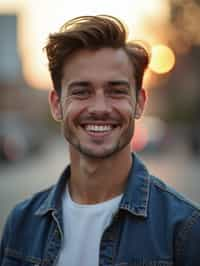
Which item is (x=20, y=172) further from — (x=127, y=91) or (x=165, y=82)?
(x=165, y=82)

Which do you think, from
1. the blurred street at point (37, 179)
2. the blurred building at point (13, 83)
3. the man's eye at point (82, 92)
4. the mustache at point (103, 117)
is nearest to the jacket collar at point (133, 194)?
the mustache at point (103, 117)

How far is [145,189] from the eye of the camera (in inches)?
120

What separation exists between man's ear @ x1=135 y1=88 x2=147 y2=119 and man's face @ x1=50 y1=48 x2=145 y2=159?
7 cm

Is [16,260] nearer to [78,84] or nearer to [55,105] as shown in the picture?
[55,105]

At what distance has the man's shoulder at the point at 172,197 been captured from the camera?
9.51ft

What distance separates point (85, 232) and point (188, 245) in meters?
0.46

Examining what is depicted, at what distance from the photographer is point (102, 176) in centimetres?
307

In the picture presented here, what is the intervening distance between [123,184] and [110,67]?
1.73ft

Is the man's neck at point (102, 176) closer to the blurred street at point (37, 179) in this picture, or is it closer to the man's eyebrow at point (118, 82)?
the man's eyebrow at point (118, 82)

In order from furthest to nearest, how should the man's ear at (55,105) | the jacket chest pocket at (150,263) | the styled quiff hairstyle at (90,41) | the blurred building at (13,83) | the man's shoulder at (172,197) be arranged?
the blurred building at (13,83), the man's ear at (55,105), the styled quiff hairstyle at (90,41), the man's shoulder at (172,197), the jacket chest pocket at (150,263)

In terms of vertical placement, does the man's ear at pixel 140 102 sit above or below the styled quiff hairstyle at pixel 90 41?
below

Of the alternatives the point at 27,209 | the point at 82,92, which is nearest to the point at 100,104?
the point at 82,92

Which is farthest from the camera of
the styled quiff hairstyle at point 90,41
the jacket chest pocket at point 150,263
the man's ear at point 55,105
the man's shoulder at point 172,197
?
the man's ear at point 55,105

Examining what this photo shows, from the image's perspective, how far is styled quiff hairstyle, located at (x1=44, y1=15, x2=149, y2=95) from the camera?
302 cm
